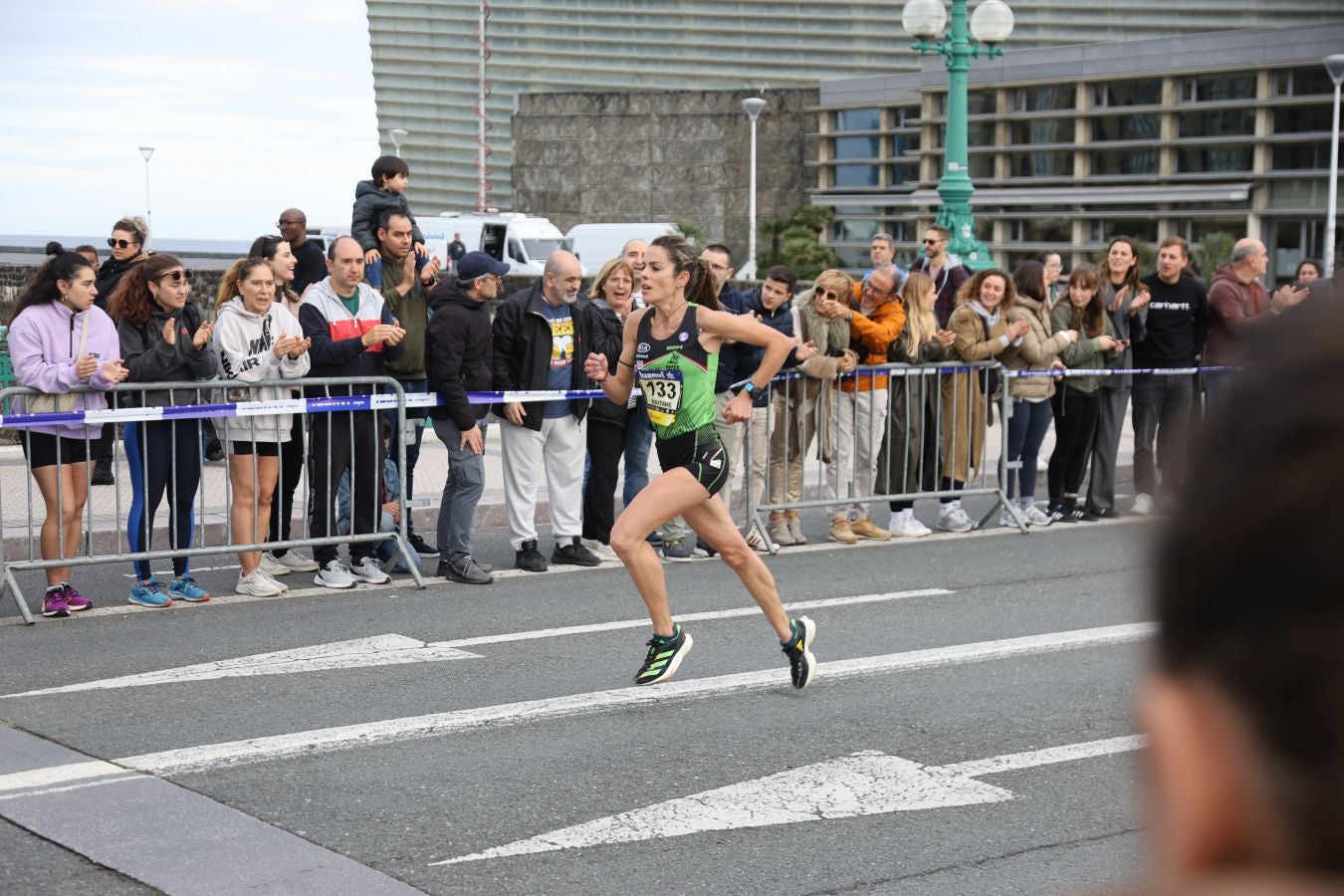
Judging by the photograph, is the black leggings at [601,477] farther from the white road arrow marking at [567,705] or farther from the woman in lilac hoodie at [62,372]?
the white road arrow marking at [567,705]

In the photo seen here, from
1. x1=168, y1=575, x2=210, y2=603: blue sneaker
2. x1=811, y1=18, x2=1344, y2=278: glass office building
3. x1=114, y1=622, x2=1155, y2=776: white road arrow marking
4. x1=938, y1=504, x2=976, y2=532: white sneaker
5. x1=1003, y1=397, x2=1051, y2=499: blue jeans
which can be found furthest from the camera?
x1=811, y1=18, x2=1344, y2=278: glass office building

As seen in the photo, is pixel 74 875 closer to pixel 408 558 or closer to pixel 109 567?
pixel 408 558

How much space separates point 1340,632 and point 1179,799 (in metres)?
0.10

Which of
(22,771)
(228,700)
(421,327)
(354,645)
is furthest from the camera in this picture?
(421,327)

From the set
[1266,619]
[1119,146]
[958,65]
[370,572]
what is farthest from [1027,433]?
[1119,146]

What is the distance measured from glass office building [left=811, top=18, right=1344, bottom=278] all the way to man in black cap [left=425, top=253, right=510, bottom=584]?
161ft

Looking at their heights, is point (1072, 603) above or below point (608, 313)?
below

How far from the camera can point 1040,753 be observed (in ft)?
20.6

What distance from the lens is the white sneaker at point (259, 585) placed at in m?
9.77

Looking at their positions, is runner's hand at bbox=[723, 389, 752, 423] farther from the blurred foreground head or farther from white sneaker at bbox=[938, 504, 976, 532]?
the blurred foreground head

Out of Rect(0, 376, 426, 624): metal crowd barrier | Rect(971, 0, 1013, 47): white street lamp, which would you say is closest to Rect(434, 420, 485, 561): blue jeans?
Rect(0, 376, 426, 624): metal crowd barrier

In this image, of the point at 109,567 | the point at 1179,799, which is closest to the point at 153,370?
the point at 109,567

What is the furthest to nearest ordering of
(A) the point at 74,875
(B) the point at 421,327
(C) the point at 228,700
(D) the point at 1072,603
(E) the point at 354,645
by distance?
1. (B) the point at 421,327
2. (D) the point at 1072,603
3. (E) the point at 354,645
4. (C) the point at 228,700
5. (A) the point at 74,875

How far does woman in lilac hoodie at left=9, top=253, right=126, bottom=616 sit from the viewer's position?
9.14 m
